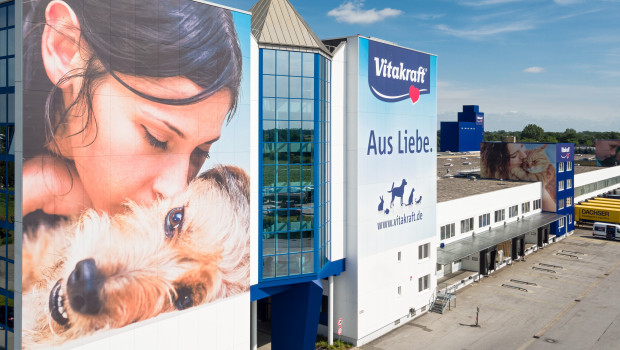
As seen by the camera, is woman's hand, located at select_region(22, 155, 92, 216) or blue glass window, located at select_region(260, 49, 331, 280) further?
blue glass window, located at select_region(260, 49, 331, 280)

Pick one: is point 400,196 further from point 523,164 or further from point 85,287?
point 523,164

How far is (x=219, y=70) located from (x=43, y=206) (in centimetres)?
1037

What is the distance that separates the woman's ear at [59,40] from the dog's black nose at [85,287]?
723 centimetres

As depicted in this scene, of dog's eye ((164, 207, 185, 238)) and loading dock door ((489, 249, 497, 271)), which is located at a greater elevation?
dog's eye ((164, 207, 185, 238))

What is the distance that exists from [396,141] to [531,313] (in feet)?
58.5

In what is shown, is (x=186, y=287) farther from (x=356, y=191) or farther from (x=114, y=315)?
(x=356, y=191)

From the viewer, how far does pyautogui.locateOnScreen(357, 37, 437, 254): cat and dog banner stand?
1321 inches

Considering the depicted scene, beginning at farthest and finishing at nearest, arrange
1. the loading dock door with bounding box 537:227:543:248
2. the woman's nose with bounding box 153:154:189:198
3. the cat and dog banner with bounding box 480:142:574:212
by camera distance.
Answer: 1. the cat and dog banner with bounding box 480:142:574:212
2. the loading dock door with bounding box 537:227:543:248
3. the woman's nose with bounding box 153:154:189:198

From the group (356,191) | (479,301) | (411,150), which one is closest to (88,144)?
(356,191)

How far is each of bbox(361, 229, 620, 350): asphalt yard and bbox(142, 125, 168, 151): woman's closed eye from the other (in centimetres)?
1939

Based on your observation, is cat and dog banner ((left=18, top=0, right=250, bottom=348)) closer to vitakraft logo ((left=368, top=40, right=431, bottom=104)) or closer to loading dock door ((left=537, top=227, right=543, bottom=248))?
vitakraft logo ((left=368, top=40, right=431, bottom=104))

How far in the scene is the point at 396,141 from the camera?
36.8 m

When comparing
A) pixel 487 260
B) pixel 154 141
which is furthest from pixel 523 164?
pixel 154 141

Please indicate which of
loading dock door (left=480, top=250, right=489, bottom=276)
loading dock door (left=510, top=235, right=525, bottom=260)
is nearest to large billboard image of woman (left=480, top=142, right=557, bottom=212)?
loading dock door (left=510, top=235, right=525, bottom=260)
